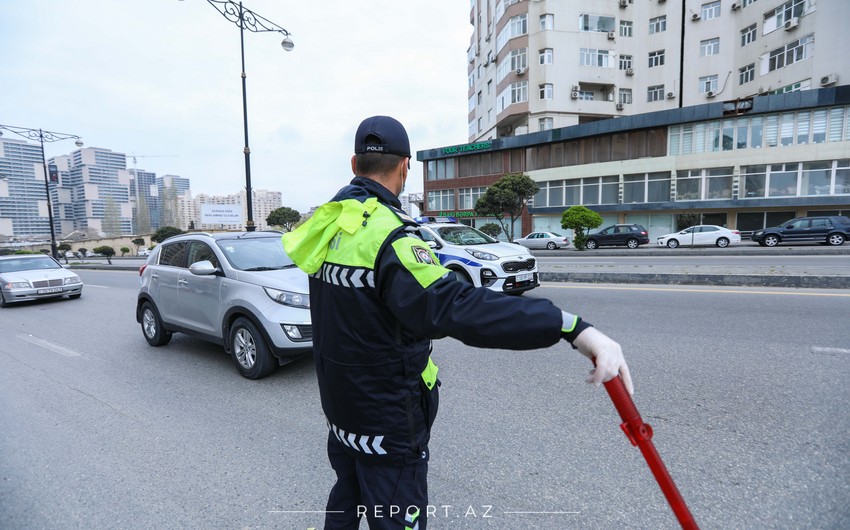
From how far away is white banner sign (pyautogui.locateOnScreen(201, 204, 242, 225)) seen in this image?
40.9 m

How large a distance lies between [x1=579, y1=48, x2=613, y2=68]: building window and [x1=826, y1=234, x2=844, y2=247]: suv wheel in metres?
25.2

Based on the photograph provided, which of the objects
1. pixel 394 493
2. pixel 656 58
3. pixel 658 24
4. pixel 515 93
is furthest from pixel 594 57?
pixel 394 493

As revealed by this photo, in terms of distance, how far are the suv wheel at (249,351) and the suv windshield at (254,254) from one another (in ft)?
2.41

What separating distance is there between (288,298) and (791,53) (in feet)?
138

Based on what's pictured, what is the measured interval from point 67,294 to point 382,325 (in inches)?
546

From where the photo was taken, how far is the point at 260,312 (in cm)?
474

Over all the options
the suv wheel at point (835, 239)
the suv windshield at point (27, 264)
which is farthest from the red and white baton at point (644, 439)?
the suv wheel at point (835, 239)

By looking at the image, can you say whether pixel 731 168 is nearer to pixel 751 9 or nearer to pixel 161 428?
pixel 751 9

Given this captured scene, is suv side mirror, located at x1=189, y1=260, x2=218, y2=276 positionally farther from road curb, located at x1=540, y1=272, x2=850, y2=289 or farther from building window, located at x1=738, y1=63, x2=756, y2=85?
building window, located at x1=738, y1=63, x2=756, y2=85

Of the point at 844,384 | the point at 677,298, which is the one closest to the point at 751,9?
the point at 677,298

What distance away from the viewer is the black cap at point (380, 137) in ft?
5.43

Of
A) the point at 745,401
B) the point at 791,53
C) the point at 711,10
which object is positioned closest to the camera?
the point at 745,401

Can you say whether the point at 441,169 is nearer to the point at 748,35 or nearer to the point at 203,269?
the point at 748,35

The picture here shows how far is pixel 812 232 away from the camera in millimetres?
21453
